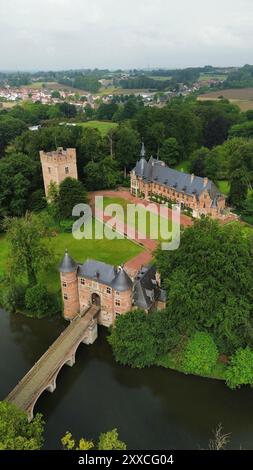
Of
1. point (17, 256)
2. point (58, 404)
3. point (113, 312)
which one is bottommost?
point (58, 404)

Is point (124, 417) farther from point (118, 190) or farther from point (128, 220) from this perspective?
point (118, 190)

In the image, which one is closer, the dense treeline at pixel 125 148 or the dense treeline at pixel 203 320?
the dense treeline at pixel 203 320

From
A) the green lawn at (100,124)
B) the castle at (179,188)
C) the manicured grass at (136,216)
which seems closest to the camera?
the manicured grass at (136,216)

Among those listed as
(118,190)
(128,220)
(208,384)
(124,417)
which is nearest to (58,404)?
(124,417)

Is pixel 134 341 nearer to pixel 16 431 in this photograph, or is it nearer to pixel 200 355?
pixel 200 355

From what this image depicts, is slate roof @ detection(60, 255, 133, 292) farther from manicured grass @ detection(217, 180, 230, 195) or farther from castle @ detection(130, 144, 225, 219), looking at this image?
manicured grass @ detection(217, 180, 230, 195)

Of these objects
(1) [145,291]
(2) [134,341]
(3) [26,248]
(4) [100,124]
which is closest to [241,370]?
(2) [134,341]

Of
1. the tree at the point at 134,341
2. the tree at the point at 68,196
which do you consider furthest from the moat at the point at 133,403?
the tree at the point at 68,196

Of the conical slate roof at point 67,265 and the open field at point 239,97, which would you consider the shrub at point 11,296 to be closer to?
the conical slate roof at point 67,265
